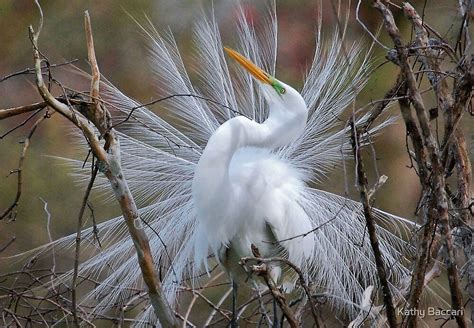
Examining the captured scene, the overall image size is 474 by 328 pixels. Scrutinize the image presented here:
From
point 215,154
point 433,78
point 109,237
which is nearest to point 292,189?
point 215,154

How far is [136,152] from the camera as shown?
8.32 ft

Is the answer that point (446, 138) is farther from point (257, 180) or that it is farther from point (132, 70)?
point (132, 70)

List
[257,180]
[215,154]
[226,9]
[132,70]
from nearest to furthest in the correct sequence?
[215,154] → [257,180] → [226,9] → [132,70]

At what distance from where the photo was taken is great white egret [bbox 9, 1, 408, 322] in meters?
2.29

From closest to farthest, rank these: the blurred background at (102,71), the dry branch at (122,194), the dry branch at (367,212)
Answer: the dry branch at (367,212) < the dry branch at (122,194) < the blurred background at (102,71)

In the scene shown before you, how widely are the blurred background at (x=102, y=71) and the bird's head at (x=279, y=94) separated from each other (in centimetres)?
138

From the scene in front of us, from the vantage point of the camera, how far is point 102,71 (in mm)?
4578

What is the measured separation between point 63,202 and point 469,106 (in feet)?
9.60

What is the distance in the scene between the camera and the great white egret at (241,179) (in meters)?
2.29

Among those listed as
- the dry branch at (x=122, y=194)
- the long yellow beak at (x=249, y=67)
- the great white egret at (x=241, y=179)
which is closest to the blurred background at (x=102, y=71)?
the great white egret at (x=241, y=179)

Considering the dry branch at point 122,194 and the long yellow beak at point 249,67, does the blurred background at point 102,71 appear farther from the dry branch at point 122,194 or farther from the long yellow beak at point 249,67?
the dry branch at point 122,194

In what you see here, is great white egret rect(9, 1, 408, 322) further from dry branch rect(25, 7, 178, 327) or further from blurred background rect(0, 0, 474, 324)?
blurred background rect(0, 0, 474, 324)

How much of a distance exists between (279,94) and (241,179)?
29cm

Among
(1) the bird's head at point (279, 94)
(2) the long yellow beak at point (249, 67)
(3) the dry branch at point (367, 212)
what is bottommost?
(3) the dry branch at point (367, 212)
